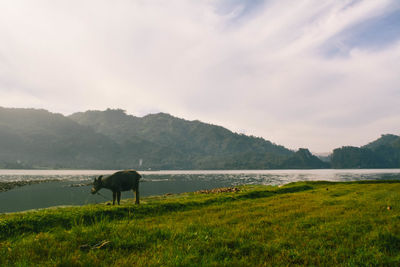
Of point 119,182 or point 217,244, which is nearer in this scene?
point 217,244

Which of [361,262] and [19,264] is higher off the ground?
[19,264]

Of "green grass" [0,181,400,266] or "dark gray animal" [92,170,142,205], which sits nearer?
"green grass" [0,181,400,266]

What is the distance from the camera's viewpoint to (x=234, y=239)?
816cm

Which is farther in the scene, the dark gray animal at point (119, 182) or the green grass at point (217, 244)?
the dark gray animal at point (119, 182)

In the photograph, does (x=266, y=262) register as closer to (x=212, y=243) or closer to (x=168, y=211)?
(x=212, y=243)

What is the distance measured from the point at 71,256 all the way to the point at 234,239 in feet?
16.1

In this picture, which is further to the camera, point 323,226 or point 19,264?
point 323,226

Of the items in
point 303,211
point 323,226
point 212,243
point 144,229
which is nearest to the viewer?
point 212,243

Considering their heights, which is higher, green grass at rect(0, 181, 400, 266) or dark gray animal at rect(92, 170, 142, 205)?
dark gray animal at rect(92, 170, 142, 205)

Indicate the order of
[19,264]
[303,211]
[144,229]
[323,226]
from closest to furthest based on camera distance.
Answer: [19,264] → [144,229] → [323,226] → [303,211]

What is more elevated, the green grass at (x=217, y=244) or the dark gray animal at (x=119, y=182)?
the dark gray animal at (x=119, y=182)

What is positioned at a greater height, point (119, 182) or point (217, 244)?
point (119, 182)

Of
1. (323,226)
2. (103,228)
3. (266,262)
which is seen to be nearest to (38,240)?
(103,228)

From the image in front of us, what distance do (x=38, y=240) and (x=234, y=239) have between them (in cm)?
643
